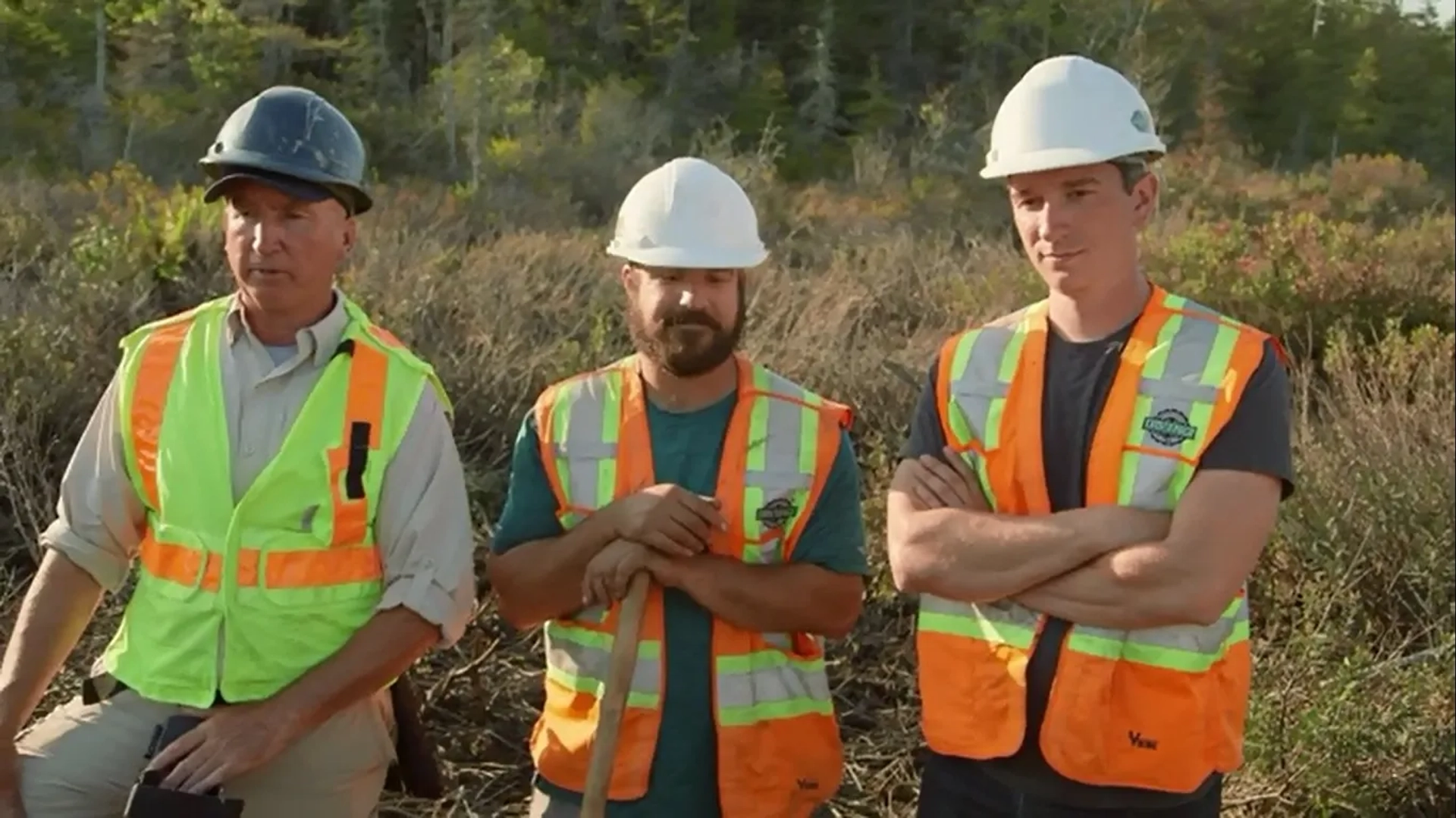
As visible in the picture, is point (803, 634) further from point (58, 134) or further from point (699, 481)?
point (58, 134)

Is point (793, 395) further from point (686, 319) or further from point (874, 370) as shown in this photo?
point (874, 370)

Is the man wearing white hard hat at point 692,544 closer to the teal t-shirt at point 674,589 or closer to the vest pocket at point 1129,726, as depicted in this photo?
the teal t-shirt at point 674,589

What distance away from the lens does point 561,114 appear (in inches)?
471

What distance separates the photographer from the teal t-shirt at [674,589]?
10.0ft

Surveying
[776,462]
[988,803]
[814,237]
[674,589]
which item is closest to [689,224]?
[776,462]

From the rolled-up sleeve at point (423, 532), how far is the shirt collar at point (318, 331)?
0.23m

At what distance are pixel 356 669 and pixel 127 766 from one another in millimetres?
533

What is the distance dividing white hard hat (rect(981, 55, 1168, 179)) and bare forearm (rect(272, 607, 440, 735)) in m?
1.54

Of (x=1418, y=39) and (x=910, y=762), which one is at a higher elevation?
(x=1418, y=39)

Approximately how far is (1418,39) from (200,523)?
58.4 feet

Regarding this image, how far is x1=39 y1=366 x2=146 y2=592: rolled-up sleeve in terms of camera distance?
3.07 metres

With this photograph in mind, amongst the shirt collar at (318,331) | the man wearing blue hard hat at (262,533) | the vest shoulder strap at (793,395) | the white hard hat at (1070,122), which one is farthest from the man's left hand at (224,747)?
the white hard hat at (1070,122)

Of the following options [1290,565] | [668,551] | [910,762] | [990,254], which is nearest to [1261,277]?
[990,254]

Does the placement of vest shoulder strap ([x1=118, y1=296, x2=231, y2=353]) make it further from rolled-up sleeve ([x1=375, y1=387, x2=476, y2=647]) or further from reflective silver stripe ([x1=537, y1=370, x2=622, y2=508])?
reflective silver stripe ([x1=537, y1=370, x2=622, y2=508])
